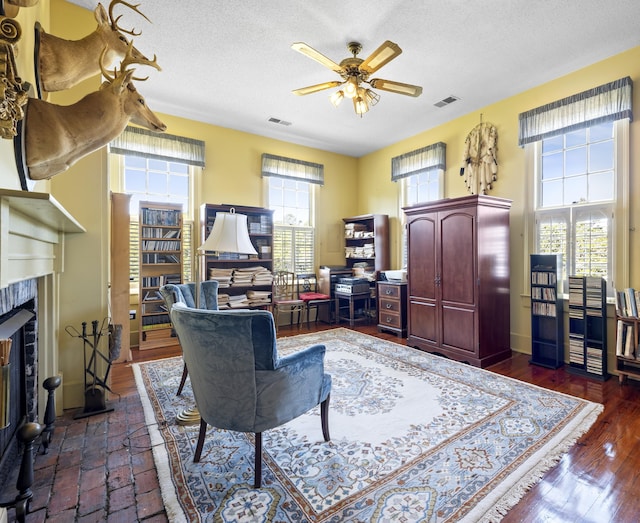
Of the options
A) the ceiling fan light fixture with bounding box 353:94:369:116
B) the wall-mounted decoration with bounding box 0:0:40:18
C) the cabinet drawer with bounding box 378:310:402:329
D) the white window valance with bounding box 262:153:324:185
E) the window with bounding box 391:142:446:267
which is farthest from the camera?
the white window valance with bounding box 262:153:324:185

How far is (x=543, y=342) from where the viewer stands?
11.8 ft

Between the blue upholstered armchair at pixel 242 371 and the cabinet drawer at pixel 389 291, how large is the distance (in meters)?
3.22

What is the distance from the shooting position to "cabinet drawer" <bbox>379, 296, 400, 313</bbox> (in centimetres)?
481

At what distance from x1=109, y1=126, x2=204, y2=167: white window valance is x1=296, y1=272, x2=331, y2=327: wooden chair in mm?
2542

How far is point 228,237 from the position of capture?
2.26m

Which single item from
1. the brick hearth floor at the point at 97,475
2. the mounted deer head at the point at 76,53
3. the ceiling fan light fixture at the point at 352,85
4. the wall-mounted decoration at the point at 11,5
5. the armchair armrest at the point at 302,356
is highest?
the ceiling fan light fixture at the point at 352,85

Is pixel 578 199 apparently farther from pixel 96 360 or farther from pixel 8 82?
pixel 96 360

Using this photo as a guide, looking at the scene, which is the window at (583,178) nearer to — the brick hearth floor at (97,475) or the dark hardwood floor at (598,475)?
the dark hardwood floor at (598,475)

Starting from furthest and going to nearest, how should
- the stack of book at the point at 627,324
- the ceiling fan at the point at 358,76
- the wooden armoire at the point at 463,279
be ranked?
the wooden armoire at the point at 463,279 < the stack of book at the point at 627,324 < the ceiling fan at the point at 358,76

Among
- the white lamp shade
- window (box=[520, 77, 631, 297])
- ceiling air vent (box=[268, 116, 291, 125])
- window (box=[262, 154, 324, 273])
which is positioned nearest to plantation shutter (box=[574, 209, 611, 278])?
window (box=[520, 77, 631, 297])

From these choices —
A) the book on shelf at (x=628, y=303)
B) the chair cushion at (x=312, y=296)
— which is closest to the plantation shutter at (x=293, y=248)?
the chair cushion at (x=312, y=296)

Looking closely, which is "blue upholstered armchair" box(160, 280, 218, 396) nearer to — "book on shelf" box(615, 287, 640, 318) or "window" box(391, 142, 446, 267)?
"window" box(391, 142, 446, 267)

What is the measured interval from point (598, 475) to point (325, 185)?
17.5ft

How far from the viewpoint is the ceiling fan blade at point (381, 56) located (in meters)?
2.48
